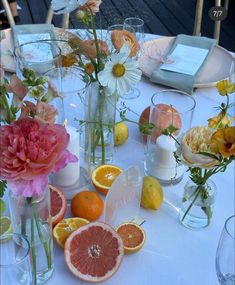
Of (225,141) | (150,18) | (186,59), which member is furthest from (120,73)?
(150,18)

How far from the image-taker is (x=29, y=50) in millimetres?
1256

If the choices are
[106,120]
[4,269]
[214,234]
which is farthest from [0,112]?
[214,234]

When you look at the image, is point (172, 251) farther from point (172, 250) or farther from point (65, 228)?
point (65, 228)

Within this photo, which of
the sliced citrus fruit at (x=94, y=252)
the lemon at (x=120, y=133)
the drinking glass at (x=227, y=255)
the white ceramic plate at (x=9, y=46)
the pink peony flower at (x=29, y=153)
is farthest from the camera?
the white ceramic plate at (x=9, y=46)

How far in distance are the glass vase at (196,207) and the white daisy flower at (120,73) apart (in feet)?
0.80

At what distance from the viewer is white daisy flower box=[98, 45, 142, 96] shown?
0.79 m

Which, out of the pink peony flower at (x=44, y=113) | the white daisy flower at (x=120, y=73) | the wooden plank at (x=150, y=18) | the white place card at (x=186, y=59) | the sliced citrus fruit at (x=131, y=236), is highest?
the pink peony flower at (x=44, y=113)

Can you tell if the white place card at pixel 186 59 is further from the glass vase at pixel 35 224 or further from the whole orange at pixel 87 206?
the glass vase at pixel 35 224

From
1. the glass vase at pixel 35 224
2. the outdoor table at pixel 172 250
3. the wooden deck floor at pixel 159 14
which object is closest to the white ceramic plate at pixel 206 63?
the outdoor table at pixel 172 250

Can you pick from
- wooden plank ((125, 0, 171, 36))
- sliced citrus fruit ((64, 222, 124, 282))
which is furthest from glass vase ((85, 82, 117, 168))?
wooden plank ((125, 0, 171, 36))

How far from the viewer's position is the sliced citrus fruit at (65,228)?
82 centimetres

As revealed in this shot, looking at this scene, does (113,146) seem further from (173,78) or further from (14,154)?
(14,154)

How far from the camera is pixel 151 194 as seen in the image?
912mm

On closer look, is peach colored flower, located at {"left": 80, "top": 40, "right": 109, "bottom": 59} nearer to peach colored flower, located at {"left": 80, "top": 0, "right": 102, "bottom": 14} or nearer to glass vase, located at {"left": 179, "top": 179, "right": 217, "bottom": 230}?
peach colored flower, located at {"left": 80, "top": 0, "right": 102, "bottom": 14}
